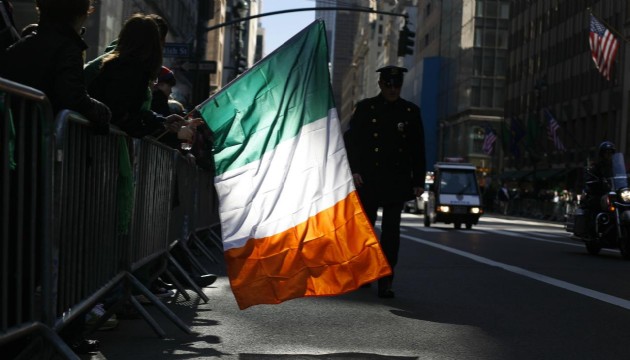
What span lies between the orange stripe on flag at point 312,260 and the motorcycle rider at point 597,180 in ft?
38.8

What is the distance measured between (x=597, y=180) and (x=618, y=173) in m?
0.60

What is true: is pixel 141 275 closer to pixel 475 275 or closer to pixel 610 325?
pixel 610 325

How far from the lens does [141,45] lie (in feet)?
22.6

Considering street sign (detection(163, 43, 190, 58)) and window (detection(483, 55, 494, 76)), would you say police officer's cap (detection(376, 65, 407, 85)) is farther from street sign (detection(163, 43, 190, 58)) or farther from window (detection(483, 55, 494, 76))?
window (detection(483, 55, 494, 76))

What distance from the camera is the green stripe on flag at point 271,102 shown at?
7449 millimetres

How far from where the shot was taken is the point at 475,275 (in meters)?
12.2

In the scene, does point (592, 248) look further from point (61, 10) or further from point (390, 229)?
point (61, 10)

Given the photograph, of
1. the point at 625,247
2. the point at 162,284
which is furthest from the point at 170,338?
the point at 625,247

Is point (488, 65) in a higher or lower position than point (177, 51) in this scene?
higher

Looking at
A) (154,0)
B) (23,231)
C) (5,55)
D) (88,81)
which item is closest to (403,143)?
(88,81)

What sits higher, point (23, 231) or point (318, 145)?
point (318, 145)

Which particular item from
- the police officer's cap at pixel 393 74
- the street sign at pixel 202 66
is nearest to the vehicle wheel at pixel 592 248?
the police officer's cap at pixel 393 74

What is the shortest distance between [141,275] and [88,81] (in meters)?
1.65

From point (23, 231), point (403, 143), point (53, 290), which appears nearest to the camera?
point (23, 231)
